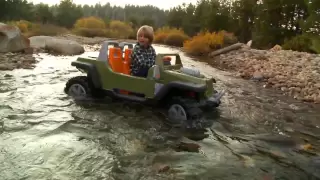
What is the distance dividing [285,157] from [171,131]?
168 centimetres

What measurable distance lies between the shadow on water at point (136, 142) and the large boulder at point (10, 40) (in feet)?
26.3

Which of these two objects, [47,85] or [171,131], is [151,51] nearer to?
[171,131]

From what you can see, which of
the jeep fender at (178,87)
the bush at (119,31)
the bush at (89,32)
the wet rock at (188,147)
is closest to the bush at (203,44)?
the jeep fender at (178,87)

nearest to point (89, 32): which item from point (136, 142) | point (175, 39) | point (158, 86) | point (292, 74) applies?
point (175, 39)

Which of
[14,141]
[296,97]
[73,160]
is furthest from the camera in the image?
[296,97]

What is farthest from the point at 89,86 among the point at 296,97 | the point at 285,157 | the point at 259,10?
the point at 259,10

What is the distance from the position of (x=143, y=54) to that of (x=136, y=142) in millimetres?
2257

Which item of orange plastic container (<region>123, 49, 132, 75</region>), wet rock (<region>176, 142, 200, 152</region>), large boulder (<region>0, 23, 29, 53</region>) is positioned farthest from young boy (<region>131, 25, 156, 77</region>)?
large boulder (<region>0, 23, 29, 53</region>)

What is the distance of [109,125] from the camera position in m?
5.07

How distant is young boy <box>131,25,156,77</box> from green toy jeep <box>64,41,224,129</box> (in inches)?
11.4

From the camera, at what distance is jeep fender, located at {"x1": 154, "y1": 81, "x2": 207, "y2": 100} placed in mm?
5203

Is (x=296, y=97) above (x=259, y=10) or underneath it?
underneath

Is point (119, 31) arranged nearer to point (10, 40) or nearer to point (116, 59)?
point (10, 40)

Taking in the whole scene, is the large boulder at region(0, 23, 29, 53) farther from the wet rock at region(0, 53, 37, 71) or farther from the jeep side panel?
the jeep side panel
